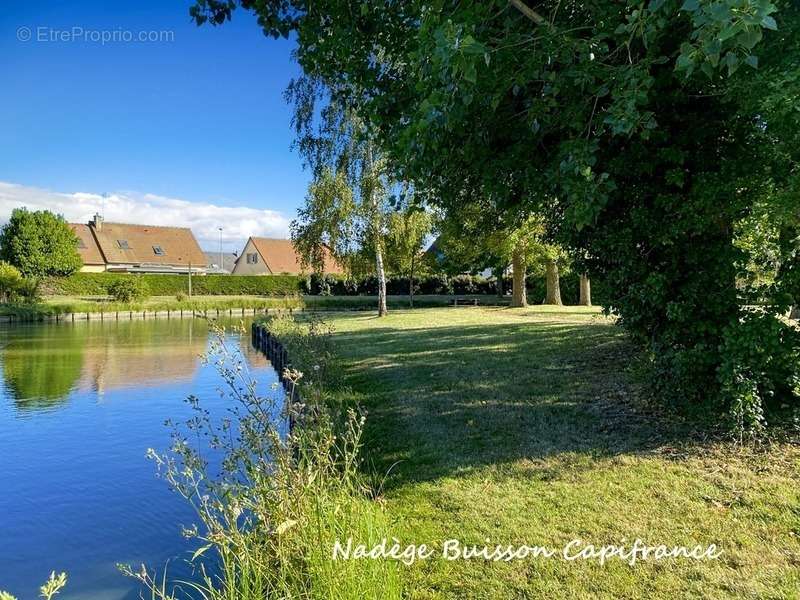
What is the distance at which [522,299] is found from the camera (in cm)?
2211

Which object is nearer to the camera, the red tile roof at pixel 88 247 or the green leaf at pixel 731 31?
the green leaf at pixel 731 31

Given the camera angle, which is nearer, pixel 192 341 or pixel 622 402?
pixel 622 402

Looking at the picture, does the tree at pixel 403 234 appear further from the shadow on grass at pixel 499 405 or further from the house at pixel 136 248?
the house at pixel 136 248

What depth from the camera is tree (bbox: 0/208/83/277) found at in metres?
33.8

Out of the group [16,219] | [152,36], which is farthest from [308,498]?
[16,219]

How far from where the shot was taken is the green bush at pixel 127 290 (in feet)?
99.9

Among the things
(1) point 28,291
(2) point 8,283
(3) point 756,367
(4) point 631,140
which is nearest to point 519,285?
(4) point 631,140

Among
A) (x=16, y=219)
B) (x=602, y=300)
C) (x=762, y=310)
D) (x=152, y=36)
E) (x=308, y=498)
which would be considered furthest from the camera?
(x=16, y=219)

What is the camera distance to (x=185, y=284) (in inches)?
1465

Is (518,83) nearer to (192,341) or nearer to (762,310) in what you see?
(762,310)

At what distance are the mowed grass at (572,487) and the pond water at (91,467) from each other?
147 cm

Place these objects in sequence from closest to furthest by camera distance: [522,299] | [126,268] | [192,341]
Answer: [192,341] < [522,299] < [126,268]

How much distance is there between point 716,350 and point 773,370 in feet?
1.38

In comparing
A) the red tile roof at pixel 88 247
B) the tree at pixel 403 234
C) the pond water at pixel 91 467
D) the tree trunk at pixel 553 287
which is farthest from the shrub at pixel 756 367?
the red tile roof at pixel 88 247
